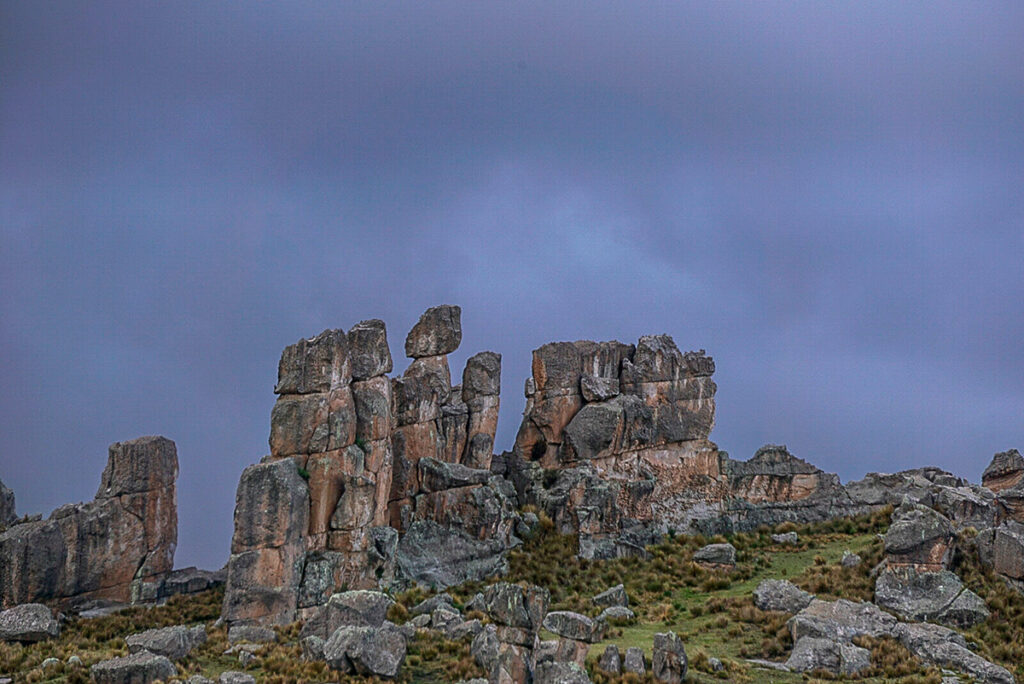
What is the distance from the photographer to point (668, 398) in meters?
59.2

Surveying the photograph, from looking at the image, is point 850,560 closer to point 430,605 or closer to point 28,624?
point 430,605

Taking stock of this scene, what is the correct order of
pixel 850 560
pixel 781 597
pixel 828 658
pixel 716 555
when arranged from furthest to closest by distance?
pixel 716 555 < pixel 850 560 < pixel 781 597 < pixel 828 658

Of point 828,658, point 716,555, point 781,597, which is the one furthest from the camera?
point 716,555

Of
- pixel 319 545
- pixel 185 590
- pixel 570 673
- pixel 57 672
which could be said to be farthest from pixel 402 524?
pixel 570 673

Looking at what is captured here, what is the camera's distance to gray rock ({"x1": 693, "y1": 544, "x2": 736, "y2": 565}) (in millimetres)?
48062

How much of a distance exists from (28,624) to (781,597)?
98.6 ft

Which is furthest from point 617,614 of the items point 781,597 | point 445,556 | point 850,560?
point 850,560

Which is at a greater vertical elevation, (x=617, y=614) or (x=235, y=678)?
(x=617, y=614)

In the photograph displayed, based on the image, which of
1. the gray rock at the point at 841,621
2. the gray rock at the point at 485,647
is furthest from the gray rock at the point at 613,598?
the gray rock at the point at 485,647

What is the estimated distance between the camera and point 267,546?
40.6 metres

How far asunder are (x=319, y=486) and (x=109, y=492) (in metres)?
10.8

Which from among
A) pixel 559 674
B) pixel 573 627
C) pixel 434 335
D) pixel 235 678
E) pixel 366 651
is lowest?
pixel 235 678

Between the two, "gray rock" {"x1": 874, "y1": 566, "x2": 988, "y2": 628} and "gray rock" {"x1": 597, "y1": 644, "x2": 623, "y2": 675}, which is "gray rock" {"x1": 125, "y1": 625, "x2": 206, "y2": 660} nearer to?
"gray rock" {"x1": 597, "y1": 644, "x2": 623, "y2": 675}

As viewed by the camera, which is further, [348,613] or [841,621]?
[348,613]
